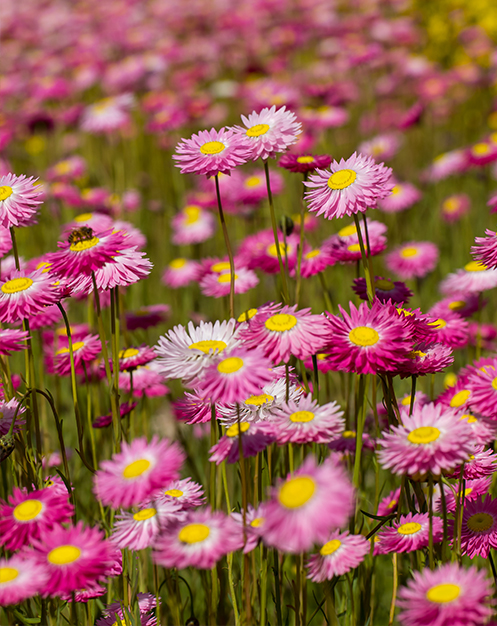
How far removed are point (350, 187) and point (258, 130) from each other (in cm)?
23

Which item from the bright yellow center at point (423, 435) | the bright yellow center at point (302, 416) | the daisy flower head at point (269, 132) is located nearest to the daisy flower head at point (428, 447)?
the bright yellow center at point (423, 435)

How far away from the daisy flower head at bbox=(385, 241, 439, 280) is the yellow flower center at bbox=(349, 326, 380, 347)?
4.87 feet

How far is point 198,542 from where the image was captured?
0.85 meters

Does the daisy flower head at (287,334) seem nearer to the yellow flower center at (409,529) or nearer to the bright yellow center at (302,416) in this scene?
the bright yellow center at (302,416)

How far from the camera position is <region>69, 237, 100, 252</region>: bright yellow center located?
1.22 meters

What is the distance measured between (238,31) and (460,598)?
5547 mm

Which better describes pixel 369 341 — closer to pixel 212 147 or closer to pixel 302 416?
pixel 302 416

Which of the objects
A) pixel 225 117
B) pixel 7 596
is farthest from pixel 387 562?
pixel 225 117

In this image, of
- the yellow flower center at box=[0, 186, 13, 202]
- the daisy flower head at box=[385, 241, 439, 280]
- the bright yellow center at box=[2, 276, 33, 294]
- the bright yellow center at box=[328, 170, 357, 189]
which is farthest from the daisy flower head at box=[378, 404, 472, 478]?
the daisy flower head at box=[385, 241, 439, 280]

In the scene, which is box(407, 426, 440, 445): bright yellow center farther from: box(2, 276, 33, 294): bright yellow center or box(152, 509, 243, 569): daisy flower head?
box(2, 276, 33, 294): bright yellow center

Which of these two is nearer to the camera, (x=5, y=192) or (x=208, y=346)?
(x=208, y=346)

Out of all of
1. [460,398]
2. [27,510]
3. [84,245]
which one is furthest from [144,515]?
[460,398]

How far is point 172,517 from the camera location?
39.8 inches

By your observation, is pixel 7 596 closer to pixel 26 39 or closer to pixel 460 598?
pixel 460 598
